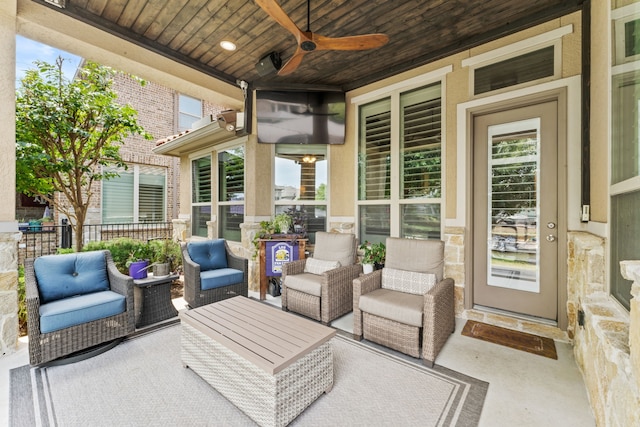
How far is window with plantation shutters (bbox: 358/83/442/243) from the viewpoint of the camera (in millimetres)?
3699

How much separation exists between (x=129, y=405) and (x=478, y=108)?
14.2ft

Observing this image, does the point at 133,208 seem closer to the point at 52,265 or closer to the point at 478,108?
the point at 52,265

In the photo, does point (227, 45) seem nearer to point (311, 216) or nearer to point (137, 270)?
point (311, 216)

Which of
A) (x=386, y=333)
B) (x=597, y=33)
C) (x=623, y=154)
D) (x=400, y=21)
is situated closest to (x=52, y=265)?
(x=386, y=333)

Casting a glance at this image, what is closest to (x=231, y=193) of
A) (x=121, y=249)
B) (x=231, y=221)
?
(x=231, y=221)

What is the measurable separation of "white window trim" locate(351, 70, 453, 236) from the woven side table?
9.03 ft

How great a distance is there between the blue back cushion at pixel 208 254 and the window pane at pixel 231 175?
1.35 m

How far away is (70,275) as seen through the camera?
2.69 metres

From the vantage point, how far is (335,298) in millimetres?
3230

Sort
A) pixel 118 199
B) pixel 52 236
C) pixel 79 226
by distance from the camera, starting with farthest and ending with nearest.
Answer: pixel 118 199
pixel 52 236
pixel 79 226

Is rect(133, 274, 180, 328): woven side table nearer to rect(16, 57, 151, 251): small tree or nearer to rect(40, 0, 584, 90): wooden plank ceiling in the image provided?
rect(16, 57, 151, 251): small tree

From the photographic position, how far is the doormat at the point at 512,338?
2.62 metres

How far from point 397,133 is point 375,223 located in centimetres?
136

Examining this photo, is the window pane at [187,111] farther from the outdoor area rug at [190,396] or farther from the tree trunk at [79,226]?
the outdoor area rug at [190,396]
